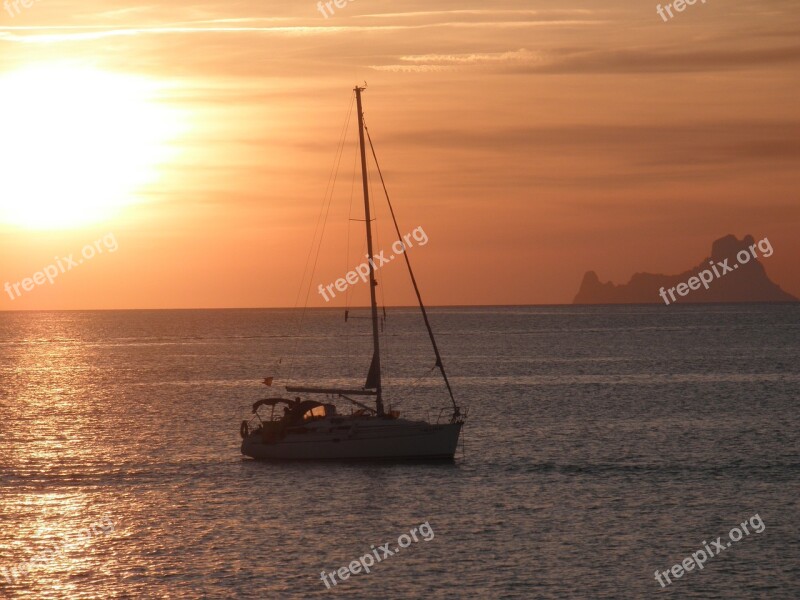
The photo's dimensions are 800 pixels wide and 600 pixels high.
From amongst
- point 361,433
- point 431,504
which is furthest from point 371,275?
point 431,504

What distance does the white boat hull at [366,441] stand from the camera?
66.0 m

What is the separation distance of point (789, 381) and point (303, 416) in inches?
3076

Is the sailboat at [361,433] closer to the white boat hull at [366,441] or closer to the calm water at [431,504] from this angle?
the white boat hull at [366,441]

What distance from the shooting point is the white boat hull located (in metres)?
66.0

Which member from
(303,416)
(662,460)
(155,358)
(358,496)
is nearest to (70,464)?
(303,416)

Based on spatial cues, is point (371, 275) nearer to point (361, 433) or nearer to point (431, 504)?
point (361, 433)

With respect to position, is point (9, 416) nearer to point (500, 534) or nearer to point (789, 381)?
point (500, 534)

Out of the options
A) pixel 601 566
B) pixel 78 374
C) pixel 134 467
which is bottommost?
pixel 601 566

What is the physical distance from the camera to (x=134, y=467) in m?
69.5

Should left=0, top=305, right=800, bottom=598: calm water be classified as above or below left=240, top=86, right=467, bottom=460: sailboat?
below

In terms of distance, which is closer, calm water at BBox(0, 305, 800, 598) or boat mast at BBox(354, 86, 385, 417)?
calm water at BBox(0, 305, 800, 598)

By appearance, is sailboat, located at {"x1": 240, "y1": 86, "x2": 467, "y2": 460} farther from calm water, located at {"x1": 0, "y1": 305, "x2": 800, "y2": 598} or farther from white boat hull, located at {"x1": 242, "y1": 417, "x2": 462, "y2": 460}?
calm water, located at {"x1": 0, "y1": 305, "x2": 800, "y2": 598}

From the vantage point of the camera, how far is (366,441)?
66000 millimetres

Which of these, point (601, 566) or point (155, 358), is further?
point (155, 358)
